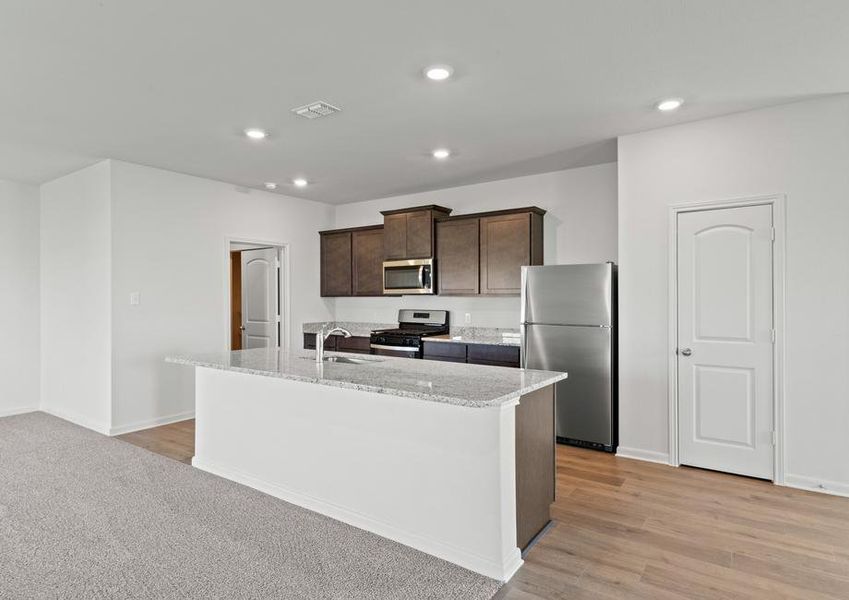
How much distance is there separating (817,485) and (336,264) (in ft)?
17.2

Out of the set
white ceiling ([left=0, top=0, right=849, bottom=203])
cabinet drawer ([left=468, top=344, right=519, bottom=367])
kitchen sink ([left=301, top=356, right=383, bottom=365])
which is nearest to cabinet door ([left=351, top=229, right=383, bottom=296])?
cabinet drawer ([left=468, top=344, right=519, bottom=367])

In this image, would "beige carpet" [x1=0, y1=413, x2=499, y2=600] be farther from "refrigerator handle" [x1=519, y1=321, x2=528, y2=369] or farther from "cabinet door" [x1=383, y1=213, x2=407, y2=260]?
"cabinet door" [x1=383, y1=213, x2=407, y2=260]

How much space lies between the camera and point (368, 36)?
2.45 m

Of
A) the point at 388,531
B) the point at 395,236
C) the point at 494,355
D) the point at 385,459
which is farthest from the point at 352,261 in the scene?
the point at 388,531

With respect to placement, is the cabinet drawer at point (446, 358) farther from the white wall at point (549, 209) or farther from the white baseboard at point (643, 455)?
the white baseboard at point (643, 455)

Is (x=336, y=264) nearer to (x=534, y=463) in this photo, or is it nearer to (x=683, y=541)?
(x=534, y=463)

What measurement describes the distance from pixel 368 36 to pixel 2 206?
17.0 ft

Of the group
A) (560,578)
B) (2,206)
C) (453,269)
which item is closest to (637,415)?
(560,578)

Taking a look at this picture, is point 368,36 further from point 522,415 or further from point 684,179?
point 684,179

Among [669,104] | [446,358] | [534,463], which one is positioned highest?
[669,104]

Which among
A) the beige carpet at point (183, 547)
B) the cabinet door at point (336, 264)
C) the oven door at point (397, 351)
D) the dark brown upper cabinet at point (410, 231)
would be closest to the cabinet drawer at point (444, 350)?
the oven door at point (397, 351)

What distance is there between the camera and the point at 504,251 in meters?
5.05

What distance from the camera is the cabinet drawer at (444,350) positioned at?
5.08m

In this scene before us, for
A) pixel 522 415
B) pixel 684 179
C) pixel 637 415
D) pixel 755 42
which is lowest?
pixel 637 415
